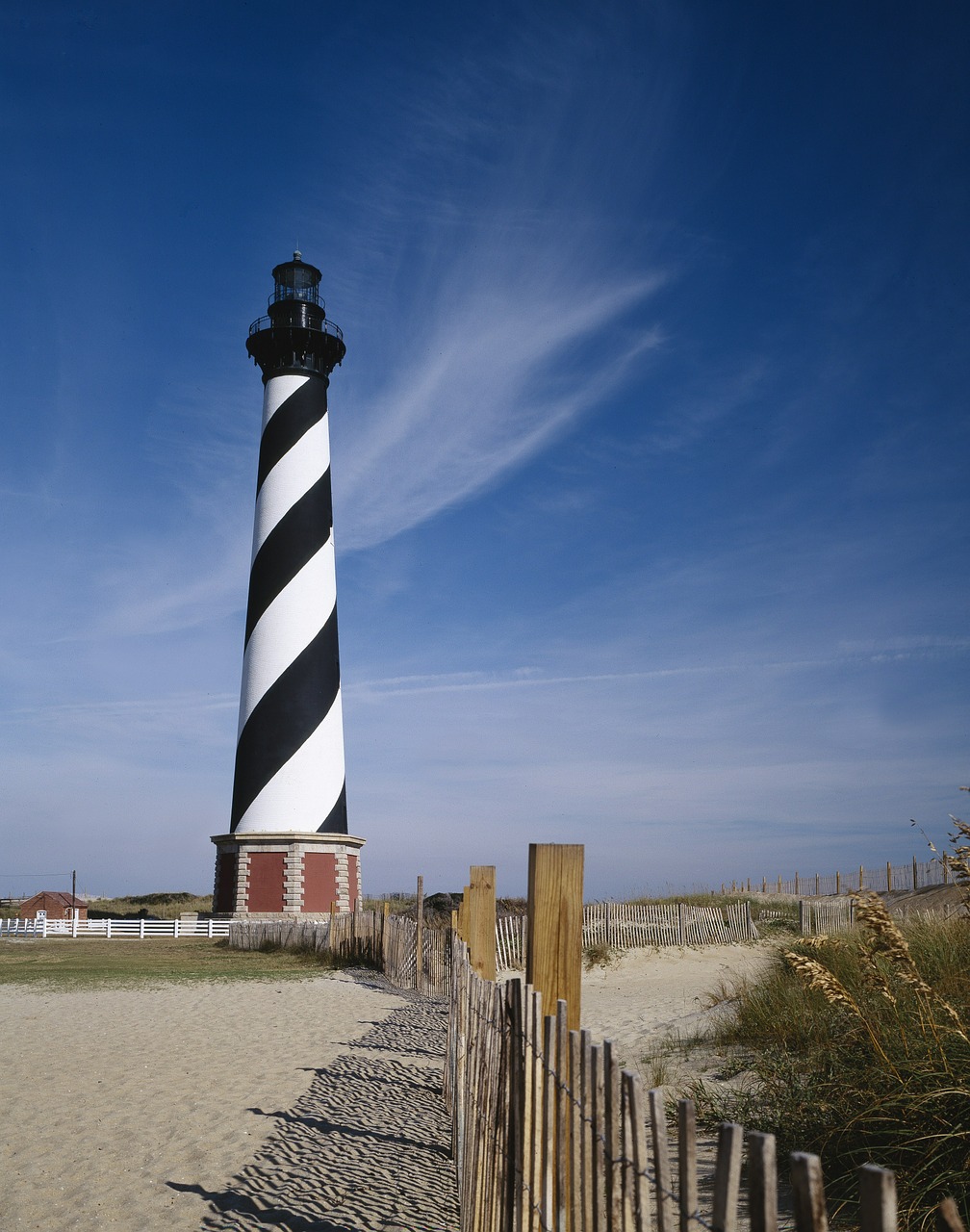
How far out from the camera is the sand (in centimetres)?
559

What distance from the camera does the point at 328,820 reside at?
24.7 m

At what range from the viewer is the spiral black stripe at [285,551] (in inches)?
990

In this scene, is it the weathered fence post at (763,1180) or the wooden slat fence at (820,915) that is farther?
the wooden slat fence at (820,915)

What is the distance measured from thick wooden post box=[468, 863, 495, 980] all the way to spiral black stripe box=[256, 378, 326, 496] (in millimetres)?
20876

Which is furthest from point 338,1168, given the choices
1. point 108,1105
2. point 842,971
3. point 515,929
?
point 515,929

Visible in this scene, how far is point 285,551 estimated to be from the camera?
25266mm

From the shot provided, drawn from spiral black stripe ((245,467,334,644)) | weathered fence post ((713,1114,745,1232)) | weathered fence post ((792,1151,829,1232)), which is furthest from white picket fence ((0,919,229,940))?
weathered fence post ((792,1151,829,1232))

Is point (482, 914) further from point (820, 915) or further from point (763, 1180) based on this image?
point (820, 915)

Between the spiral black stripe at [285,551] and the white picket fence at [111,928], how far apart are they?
346 inches

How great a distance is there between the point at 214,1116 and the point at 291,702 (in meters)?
17.0

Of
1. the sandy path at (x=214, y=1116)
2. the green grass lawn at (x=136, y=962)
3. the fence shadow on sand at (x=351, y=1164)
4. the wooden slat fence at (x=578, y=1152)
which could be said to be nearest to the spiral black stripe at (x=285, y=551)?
the green grass lawn at (x=136, y=962)

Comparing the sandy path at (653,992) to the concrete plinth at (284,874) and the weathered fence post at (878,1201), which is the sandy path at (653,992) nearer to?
the weathered fence post at (878,1201)

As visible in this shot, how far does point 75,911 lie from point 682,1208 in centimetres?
3744

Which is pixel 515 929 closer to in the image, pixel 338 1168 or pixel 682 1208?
pixel 338 1168
